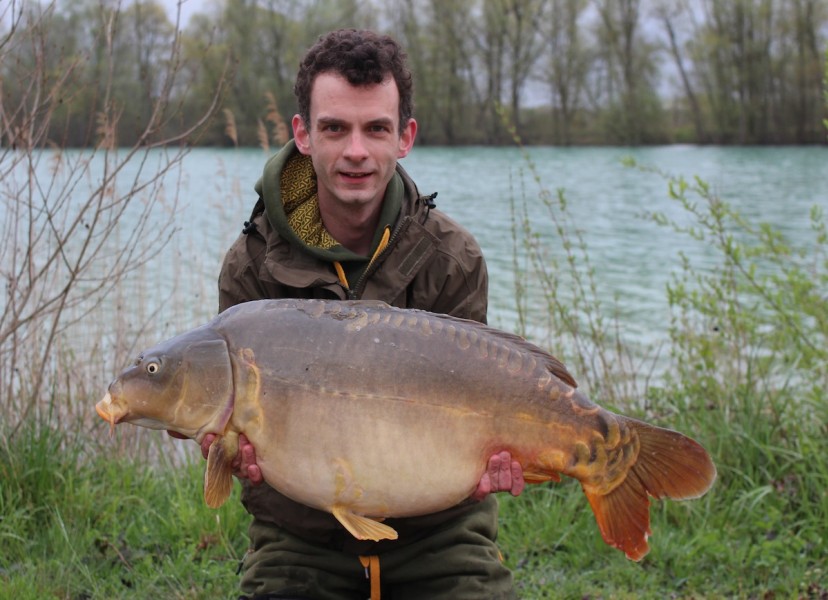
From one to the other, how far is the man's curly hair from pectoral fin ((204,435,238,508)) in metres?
0.92

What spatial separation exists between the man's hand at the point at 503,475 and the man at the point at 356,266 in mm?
362

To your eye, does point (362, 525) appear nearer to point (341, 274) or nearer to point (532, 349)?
point (532, 349)

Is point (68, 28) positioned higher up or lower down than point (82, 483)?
higher up

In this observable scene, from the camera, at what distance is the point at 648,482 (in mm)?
1941

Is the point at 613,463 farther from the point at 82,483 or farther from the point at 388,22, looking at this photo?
the point at 388,22

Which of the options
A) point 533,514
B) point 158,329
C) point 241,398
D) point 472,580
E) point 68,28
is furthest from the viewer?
point 68,28

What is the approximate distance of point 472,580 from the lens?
2199 millimetres

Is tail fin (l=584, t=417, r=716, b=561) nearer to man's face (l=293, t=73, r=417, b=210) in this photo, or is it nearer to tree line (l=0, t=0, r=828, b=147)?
man's face (l=293, t=73, r=417, b=210)

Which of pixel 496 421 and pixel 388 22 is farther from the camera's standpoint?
pixel 388 22

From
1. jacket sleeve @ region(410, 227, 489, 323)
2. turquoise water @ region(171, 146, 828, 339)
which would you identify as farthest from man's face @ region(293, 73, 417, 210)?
turquoise water @ region(171, 146, 828, 339)

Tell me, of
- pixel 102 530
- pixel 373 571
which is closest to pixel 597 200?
pixel 102 530

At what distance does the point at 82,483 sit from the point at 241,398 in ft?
5.46

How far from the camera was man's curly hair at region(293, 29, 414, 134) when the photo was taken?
2258 millimetres

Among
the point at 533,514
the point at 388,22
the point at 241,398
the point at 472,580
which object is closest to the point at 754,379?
the point at 533,514
